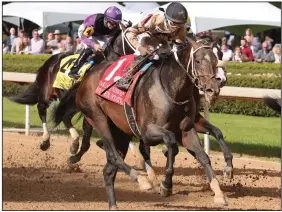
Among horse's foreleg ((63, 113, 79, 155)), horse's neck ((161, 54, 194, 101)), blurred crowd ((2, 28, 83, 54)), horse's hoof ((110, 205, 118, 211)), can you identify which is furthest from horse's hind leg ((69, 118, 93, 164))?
blurred crowd ((2, 28, 83, 54))

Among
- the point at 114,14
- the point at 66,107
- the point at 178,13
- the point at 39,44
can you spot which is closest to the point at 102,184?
the point at 66,107

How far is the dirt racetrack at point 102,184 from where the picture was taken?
23.7 feet

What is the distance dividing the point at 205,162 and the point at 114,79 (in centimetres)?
128

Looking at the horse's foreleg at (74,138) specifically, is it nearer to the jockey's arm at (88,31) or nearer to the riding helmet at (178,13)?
the jockey's arm at (88,31)

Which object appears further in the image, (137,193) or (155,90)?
(137,193)

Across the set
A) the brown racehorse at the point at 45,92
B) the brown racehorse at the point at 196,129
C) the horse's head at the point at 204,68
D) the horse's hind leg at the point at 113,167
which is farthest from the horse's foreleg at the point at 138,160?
the horse's head at the point at 204,68

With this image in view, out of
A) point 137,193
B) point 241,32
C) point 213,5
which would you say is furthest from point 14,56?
point 137,193

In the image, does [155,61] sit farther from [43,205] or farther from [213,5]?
[213,5]

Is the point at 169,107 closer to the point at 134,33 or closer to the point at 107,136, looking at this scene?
the point at 107,136

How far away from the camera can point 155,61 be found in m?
7.10

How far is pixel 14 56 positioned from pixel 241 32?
7.83 m

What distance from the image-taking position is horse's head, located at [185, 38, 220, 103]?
20.6ft

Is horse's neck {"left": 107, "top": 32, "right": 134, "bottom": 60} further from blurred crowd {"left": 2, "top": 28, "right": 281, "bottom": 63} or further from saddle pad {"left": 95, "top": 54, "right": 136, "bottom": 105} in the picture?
blurred crowd {"left": 2, "top": 28, "right": 281, "bottom": 63}

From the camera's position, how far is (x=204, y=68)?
640cm
